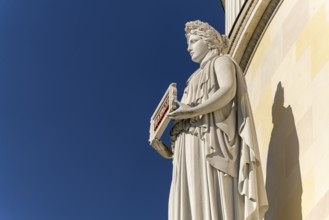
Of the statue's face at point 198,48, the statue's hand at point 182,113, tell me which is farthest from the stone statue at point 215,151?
the statue's face at point 198,48

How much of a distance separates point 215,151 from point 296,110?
4.37ft

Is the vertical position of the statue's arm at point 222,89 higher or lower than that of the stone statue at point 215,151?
higher

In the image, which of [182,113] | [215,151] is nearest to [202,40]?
[182,113]

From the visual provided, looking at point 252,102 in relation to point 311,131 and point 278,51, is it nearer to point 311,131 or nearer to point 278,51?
point 278,51

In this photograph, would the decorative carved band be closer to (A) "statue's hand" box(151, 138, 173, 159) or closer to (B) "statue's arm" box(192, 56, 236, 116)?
(B) "statue's arm" box(192, 56, 236, 116)

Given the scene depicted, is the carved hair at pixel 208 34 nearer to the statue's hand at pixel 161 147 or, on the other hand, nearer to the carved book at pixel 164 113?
the carved book at pixel 164 113

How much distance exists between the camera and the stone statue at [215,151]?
1078cm

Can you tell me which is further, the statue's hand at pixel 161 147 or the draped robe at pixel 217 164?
the statue's hand at pixel 161 147

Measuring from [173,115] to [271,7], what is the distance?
3.25 metres

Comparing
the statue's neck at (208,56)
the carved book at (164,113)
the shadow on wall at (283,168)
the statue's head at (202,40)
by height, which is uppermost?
the statue's head at (202,40)

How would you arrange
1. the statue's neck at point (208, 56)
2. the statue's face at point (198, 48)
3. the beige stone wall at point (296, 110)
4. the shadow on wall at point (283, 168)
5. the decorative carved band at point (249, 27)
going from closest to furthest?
1. the beige stone wall at point (296, 110)
2. the shadow on wall at point (283, 168)
3. the statue's neck at point (208, 56)
4. the statue's face at point (198, 48)
5. the decorative carved band at point (249, 27)

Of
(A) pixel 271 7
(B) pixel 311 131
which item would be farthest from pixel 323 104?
(A) pixel 271 7

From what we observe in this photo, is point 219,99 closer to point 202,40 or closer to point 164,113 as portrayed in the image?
point 164,113

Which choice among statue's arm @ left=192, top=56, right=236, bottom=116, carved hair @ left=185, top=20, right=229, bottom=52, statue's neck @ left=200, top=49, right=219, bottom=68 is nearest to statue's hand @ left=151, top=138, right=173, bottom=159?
statue's arm @ left=192, top=56, right=236, bottom=116
